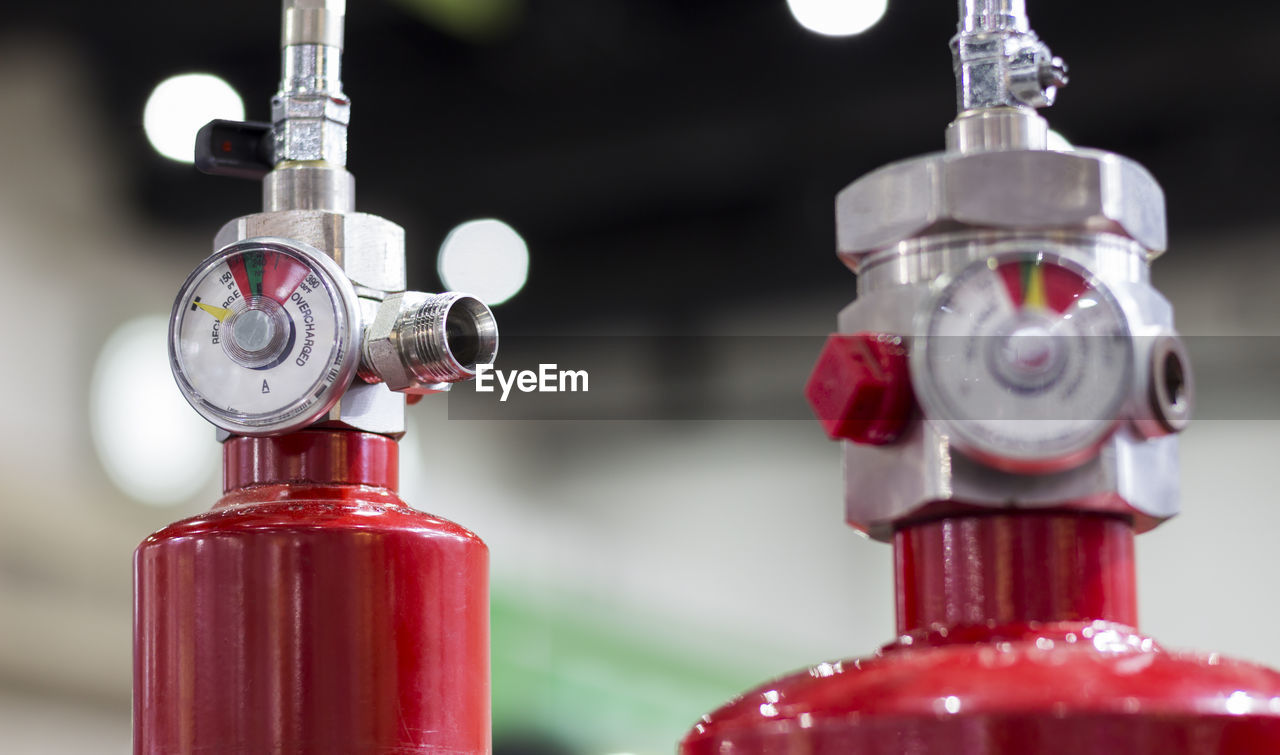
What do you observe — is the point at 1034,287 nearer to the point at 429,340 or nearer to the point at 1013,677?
the point at 1013,677

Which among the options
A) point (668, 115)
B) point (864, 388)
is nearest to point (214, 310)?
point (864, 388)

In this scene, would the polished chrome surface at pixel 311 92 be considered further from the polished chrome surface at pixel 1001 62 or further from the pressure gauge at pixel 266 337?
the polished chrome surface at pixel 1001 62

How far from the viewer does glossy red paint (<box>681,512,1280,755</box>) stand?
0.32 meters

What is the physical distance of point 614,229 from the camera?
1.77 m

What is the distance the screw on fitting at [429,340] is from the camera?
520 millimetres

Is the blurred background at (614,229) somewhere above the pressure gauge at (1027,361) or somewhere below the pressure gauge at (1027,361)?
above

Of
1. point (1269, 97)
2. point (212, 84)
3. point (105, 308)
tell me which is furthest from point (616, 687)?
point (1269, 97)

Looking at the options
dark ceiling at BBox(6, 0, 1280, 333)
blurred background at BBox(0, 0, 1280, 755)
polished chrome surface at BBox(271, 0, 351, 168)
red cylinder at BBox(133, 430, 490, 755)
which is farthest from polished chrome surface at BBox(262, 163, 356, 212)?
dark ceiling at BBox(6, 0, 1280, 333)

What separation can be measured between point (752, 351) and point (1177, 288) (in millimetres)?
553

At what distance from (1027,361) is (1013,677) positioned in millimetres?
80

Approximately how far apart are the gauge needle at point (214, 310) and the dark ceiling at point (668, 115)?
886 millimetres

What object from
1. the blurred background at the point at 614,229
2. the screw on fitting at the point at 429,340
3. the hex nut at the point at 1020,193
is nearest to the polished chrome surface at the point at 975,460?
the hex nut at the point at 1020,193

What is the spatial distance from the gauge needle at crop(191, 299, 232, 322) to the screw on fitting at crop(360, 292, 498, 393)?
55 millimetres

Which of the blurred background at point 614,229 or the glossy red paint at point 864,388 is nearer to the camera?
the glossy red paint at point 864,388
